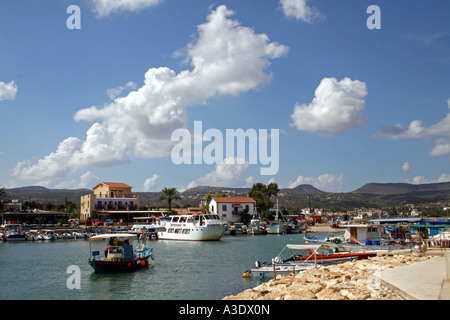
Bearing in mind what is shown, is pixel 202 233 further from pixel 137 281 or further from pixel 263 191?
pixel 263 191

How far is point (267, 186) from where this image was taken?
162 metres

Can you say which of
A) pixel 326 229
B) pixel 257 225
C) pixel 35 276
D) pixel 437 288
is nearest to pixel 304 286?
pixel 437 288

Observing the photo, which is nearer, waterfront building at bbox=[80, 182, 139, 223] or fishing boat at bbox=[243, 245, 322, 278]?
fishing boat at bbox=[243, 245, 322, 278]

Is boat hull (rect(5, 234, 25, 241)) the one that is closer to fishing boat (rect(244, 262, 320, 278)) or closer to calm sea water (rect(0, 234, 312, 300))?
calm sea water (rect(0, 234, 312, 300))

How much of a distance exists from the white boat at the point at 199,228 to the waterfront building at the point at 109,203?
47.0 m

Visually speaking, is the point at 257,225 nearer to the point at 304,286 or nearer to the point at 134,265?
the point at 134,265

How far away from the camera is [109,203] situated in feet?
427

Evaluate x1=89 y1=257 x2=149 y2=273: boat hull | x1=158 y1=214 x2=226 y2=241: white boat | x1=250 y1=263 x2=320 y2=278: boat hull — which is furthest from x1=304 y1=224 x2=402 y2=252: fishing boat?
x1=158 y1=214 x2=226 y2=241: white boat

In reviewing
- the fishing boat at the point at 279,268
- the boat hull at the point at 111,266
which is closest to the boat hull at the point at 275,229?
the fishing boat at the point at 279,268

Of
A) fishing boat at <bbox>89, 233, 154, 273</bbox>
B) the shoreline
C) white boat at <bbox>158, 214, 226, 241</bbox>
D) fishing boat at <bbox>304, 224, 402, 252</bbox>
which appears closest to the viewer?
the shoreline

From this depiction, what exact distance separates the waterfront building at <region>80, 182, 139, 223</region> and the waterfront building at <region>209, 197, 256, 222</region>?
26.2 m

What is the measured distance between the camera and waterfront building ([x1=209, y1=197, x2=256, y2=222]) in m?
124

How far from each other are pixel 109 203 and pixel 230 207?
39.0 metres
